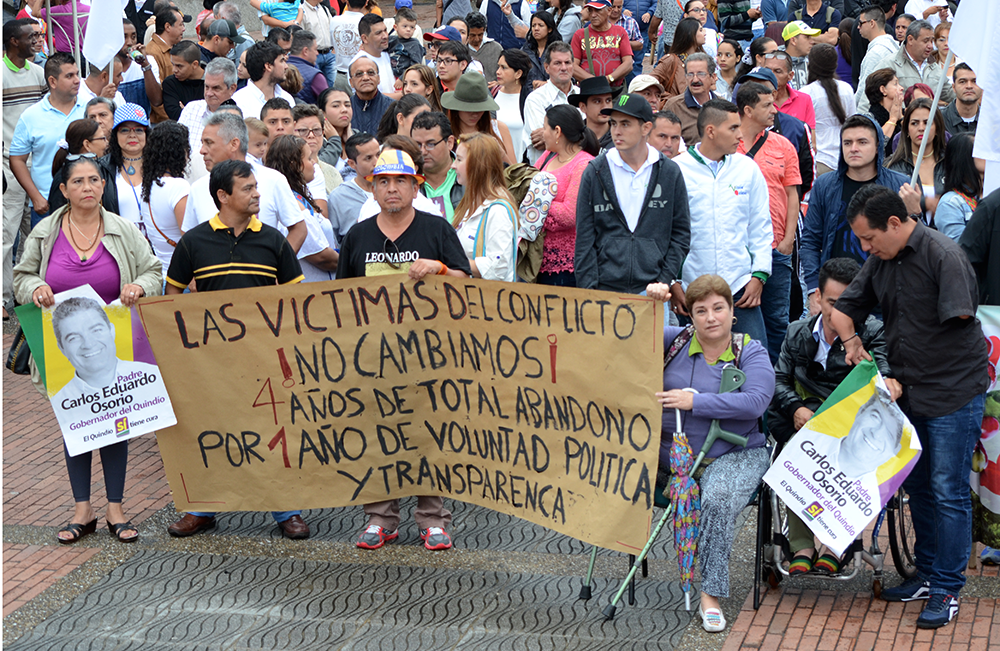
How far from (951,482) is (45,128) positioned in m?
8.25

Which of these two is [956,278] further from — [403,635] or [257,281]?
[257,281]

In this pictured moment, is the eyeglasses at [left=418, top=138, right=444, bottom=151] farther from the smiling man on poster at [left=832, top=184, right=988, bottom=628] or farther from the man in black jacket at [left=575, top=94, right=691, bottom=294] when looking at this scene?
the smiling man on poster at [left=832, top=184, right=988, bottom=628]

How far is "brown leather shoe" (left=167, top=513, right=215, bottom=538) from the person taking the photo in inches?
257

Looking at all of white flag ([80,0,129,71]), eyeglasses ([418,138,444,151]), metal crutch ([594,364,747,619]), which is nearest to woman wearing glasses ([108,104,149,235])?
eyeglasses ([418,138,444,151])

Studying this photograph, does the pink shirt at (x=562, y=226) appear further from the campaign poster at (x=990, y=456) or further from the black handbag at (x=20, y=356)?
the black handbag at (x=20, y=356)

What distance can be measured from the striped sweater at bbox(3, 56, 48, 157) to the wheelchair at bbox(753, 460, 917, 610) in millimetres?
8658

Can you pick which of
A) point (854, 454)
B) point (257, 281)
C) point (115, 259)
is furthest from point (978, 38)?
point (115, 259)

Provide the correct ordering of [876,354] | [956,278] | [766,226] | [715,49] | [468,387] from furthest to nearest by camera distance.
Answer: [715,49] → [766,226] → [468,387] → [876,354] → [956,278]

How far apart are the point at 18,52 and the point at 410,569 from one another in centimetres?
777

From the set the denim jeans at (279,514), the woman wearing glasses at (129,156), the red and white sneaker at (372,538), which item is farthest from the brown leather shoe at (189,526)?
the woman wearing glasses at (129,156)

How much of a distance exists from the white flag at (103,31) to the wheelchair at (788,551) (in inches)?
310

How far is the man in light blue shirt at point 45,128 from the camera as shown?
10188mm

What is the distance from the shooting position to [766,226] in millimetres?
6930

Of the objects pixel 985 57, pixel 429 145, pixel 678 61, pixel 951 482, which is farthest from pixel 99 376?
pixel 678 61
